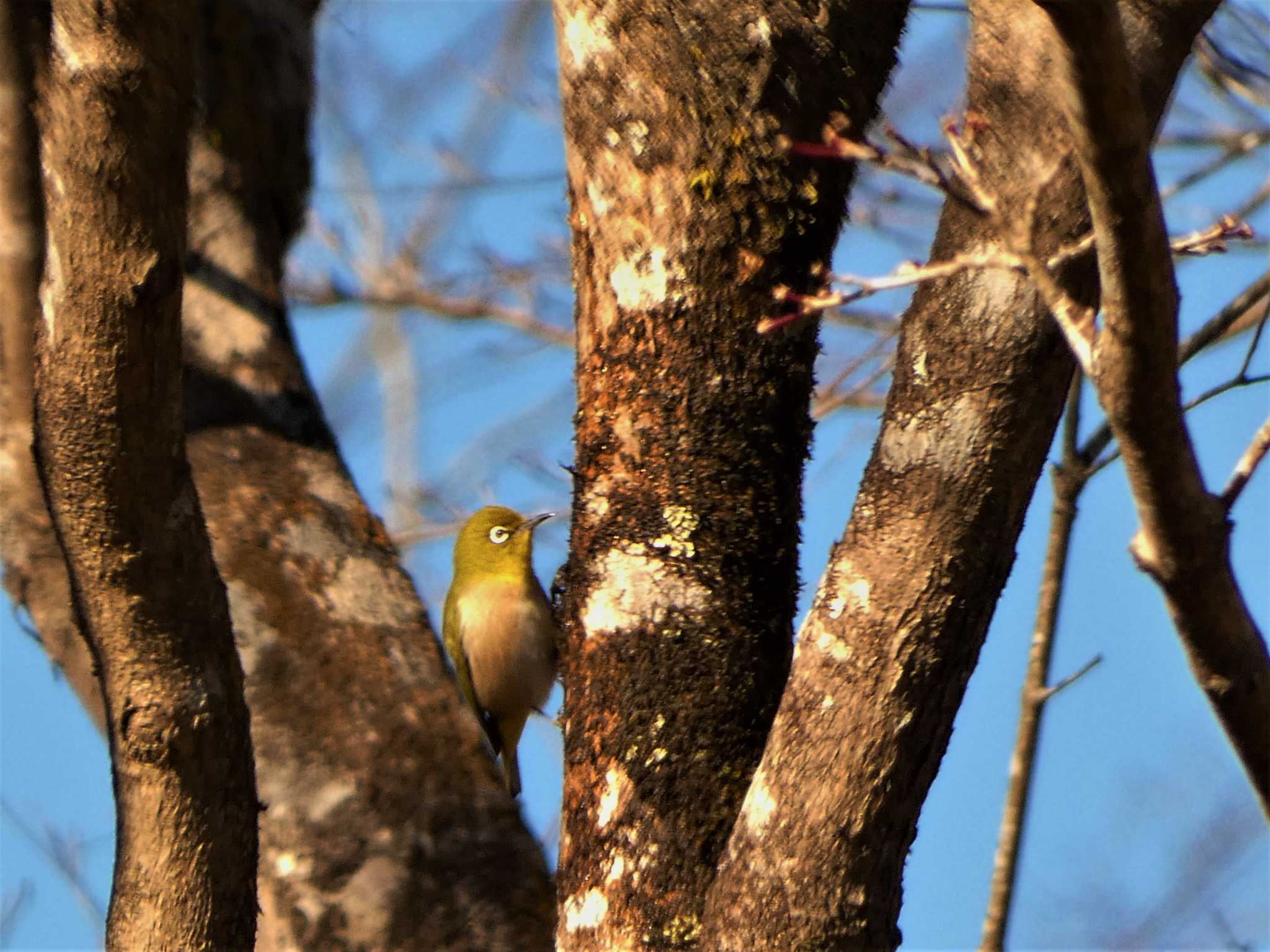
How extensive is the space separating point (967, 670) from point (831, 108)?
1.21 metres

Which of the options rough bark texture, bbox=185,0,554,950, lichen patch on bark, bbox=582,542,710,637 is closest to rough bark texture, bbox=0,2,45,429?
rough bark texture, bbox=185,0,554,950

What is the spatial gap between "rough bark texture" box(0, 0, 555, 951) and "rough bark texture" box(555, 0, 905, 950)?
0.97m

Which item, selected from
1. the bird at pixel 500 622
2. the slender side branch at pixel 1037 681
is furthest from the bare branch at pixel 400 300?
the slender side branch at pixel 1037 681

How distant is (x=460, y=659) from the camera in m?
5.90

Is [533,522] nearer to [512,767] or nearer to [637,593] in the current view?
[512,767]

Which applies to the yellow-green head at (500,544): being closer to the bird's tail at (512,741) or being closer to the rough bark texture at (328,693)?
the bird's tail at (512,741)

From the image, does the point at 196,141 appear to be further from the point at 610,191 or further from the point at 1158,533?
the point at 1158,533

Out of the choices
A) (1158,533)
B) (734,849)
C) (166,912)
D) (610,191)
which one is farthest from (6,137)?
(1158,533)

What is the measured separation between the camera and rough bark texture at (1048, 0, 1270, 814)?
1621 mm

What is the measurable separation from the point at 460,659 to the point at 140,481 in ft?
11.1

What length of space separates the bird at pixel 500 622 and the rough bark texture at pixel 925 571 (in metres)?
3.03

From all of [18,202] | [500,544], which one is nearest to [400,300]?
[500,544]

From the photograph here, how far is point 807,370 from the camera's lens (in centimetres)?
294

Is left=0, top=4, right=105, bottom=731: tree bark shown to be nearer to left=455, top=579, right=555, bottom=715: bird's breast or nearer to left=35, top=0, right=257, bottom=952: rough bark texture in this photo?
left=35, top=0, right=257, bottom=952: rough bark texture
